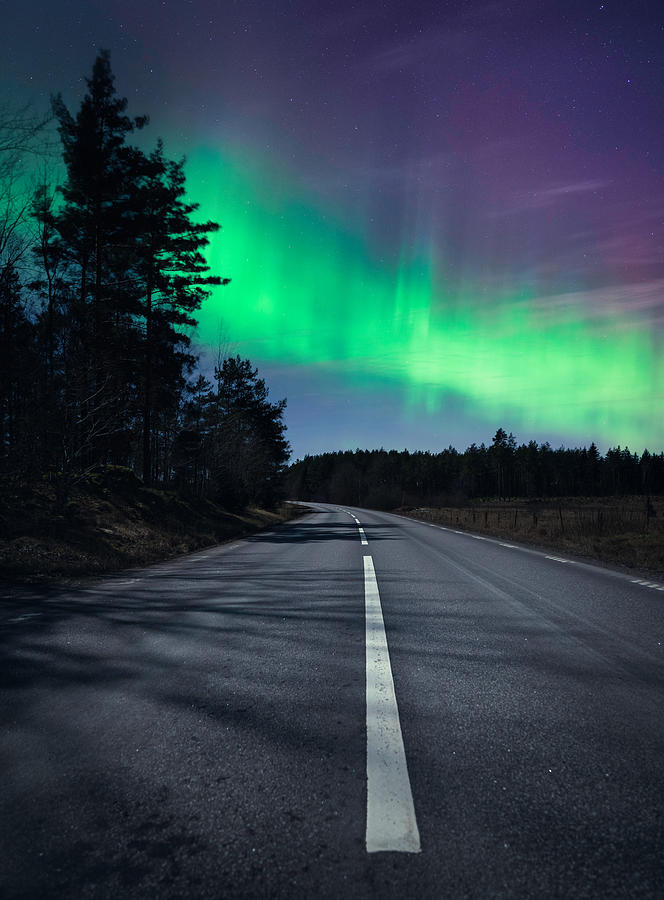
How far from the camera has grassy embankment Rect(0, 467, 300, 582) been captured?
9090mm

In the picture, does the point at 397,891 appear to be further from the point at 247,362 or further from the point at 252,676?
the point at 247,362

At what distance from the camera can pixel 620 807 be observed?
1.89 metres

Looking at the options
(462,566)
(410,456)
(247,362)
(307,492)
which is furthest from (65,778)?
(410,456)

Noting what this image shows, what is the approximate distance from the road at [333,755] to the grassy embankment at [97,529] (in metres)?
4.37

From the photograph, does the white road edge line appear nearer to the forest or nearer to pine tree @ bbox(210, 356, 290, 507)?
the forest

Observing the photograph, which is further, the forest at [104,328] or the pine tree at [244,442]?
the pine tree at [244,442]

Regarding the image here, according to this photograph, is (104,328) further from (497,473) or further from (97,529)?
(497,473)

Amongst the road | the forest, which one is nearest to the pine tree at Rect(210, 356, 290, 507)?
the forest

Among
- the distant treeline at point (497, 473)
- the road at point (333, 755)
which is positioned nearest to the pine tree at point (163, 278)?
the road at point (333, 755)

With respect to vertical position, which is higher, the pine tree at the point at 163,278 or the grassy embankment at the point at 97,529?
the pine tree at the point at 163,278

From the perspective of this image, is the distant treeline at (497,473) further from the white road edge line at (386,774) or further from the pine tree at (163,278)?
the white road edge line at (386,774)

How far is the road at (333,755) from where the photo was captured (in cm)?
156

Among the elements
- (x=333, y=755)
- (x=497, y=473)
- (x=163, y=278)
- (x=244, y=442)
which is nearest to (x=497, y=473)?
(x=497, y=473)

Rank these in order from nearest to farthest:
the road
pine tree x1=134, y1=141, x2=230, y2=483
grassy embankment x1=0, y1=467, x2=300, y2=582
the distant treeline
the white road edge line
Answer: the road, the white road edge line, grassy embankment x1=0, y1=467, x2=300, y2=582, pine tree x1=134, y1=141, x2=230, y2=483, the distant treeline
